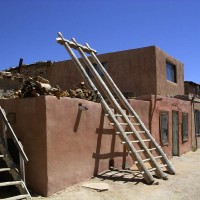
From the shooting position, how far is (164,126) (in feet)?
46.3

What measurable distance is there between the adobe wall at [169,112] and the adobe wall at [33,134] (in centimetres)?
626

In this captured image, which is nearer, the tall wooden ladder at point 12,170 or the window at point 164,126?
the tall wooden ladder at point 12,170

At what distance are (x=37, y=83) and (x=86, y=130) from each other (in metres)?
1.84

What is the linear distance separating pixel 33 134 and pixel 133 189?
2.69 meters

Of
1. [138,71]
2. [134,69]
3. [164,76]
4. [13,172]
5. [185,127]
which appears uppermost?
[134,69]

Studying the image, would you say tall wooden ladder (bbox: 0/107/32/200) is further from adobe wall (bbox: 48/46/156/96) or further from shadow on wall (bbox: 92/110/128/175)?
adobe wall (bbox: 48/46/156/96)

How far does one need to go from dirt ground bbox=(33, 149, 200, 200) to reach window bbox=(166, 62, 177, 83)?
27.4 feet

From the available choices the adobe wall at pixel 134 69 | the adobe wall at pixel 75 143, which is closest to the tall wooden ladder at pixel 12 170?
the adobe wall at pixel 75 143

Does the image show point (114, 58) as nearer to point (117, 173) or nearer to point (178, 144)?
point (178, 144)

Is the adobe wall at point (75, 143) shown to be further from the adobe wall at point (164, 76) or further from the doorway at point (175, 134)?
the adobe wall at point (164, 76)

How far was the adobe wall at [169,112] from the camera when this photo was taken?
1305 centimetres

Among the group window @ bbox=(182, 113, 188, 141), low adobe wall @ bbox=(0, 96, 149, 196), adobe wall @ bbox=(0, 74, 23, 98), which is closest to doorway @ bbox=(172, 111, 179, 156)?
window @ bbox=(182, 113, 188, 141)

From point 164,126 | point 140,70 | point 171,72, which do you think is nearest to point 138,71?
point 140,70

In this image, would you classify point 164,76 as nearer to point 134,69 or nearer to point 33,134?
point 134,69
